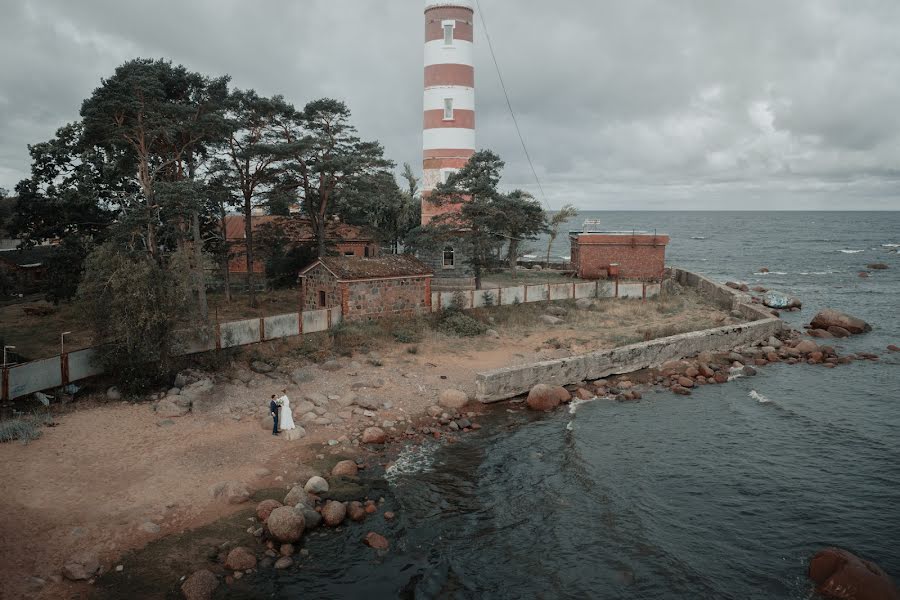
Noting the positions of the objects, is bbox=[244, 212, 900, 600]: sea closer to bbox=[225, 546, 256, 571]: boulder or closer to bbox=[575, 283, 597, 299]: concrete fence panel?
bbox=[225, 546, 256, 571]: boulder

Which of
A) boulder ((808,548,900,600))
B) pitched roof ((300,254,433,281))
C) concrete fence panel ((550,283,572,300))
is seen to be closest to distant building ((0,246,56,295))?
pitched roof ((300,254,433,281))

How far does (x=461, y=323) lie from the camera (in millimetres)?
27156

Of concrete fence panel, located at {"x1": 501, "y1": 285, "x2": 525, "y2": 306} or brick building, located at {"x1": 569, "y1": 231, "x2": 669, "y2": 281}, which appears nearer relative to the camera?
concrete fence panel, located at {"x1": 501, "y1": 285, "x2": 525, "y2": 306}

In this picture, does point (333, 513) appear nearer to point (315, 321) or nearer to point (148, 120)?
point (315, 321)

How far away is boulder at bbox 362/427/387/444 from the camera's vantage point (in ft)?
54.1

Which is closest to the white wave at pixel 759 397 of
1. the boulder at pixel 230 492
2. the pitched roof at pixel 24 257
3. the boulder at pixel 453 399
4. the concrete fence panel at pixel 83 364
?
the boulder at pixel 453 399

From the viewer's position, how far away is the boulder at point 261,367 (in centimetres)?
2022

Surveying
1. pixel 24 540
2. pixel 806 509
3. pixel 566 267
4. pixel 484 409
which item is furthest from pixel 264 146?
pixel 566 267

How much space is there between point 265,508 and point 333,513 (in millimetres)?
1412

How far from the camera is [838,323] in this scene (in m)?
33.3

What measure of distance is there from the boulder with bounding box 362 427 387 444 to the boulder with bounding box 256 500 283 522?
4.03m

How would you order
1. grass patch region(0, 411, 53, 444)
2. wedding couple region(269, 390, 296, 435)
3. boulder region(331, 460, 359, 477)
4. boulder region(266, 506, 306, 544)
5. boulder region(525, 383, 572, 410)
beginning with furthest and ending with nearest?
boulder region(525, 383, 572, 410) → wedding couple region(269, 390, 296, 435) → boulder region(331, 460, 359, 477) → grass patch region(0, 411, 53, 444) → boulder region(266, 506, 306, 544)

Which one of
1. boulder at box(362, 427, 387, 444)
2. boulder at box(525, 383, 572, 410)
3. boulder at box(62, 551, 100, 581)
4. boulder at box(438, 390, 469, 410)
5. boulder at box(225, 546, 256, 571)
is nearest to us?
boulder at box(62, 551, 100, 581)

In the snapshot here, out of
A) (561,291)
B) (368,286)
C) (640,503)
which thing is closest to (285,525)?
(640,503)
